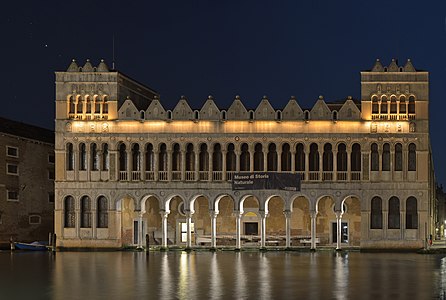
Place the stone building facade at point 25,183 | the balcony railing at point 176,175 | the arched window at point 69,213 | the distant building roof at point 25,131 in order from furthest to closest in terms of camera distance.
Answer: the distant building roof at point 25,131
the stone building facade at point 25,183
the arched window at point 69,213
the balcony railing at point 176,175

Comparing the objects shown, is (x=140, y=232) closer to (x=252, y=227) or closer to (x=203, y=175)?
(x=203, y=175)

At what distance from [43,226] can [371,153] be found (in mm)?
29553

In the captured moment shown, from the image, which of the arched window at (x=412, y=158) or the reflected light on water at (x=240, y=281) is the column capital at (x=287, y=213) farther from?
the reflected light on water at (x=240, y=281)

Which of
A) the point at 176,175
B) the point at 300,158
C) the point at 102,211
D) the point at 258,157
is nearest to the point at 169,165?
the point at 176,175

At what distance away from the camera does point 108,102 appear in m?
67.5

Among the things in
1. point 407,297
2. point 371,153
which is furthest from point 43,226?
point 407,297

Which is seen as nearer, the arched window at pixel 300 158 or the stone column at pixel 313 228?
the stone column at pixel 313 228

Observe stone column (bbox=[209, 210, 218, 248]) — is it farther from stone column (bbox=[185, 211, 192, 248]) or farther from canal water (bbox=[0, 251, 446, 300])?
canal water (bbox=[0, 251, 446, 300])

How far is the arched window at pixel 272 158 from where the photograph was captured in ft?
217

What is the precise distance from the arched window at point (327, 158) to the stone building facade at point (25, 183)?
25.1 meters

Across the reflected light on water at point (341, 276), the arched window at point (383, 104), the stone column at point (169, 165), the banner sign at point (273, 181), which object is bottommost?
the reflected light on water at point (341, 276)

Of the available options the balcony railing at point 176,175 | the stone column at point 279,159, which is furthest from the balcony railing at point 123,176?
the stone column at point 279,159

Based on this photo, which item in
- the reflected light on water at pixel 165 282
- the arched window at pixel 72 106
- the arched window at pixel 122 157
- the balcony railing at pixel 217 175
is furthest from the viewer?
the arched window at pixel 72 106

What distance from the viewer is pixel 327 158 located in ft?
217
